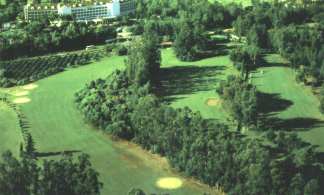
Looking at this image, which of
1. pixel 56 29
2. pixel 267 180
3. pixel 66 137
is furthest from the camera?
pixel 56 29

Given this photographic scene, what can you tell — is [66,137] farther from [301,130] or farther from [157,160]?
[301,130]

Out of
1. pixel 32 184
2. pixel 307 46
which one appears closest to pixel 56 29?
pixel 307 46

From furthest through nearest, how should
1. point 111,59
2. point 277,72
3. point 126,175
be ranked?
point 111,59, point 277,72, point 126,175

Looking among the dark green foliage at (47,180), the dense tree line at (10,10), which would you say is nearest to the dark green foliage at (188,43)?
the dense tree line at (10,10)

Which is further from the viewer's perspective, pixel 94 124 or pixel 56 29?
pixel 56 29

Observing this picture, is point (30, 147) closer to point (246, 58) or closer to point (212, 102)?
point (212, 102)

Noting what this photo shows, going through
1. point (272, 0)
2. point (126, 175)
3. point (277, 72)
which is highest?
point (272, 0)

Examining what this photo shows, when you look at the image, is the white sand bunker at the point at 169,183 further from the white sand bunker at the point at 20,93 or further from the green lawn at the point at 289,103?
the white sand bunker at the point at 20,93

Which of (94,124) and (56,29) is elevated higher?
(56,29)

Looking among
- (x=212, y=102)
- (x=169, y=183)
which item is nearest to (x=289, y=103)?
(x=212, y=102)
